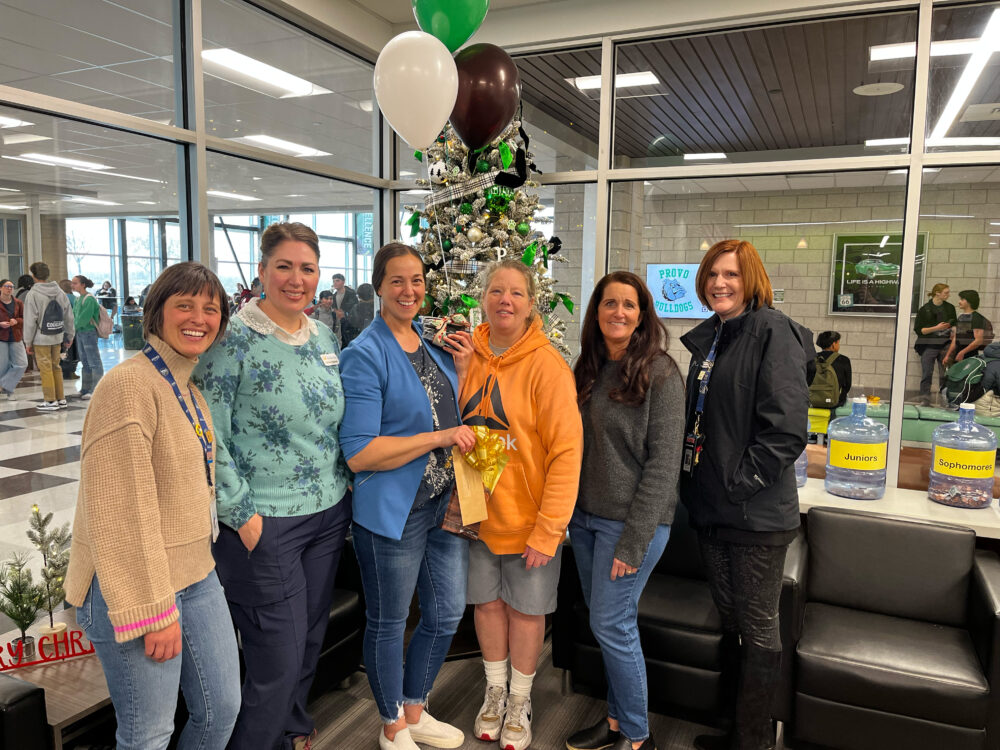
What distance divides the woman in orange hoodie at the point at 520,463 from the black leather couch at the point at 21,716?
1.16 metres

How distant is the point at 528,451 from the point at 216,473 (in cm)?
87

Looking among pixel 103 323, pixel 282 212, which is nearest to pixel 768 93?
→ pixel 282 212

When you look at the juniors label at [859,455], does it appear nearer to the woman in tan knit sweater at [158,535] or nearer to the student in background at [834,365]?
the student in background at [834,365]

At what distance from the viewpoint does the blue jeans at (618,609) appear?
202 centimetres

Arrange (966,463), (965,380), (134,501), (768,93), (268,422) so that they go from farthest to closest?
(768,93), (965,380), (966,463), (268,422), (134,501)

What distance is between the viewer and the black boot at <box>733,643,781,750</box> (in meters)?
2.05

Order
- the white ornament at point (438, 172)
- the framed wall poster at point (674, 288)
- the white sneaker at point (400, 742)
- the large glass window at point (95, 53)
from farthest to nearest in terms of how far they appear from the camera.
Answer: the framed wall poster at point (674, 288)
the white ornament at point (438, 172)
the large glass window at point (95, 53)
the white sneaker at point (400, 742)

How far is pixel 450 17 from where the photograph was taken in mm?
2432

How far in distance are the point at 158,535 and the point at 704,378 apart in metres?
1.53

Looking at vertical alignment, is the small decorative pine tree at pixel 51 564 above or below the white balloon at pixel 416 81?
below

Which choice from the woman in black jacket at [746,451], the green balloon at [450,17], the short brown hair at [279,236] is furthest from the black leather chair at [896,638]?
the green balloon at [450,17]

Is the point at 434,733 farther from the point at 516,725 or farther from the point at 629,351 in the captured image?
the point at 629,351

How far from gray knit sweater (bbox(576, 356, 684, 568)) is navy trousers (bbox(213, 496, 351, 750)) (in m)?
0.79

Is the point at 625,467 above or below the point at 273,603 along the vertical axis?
above
